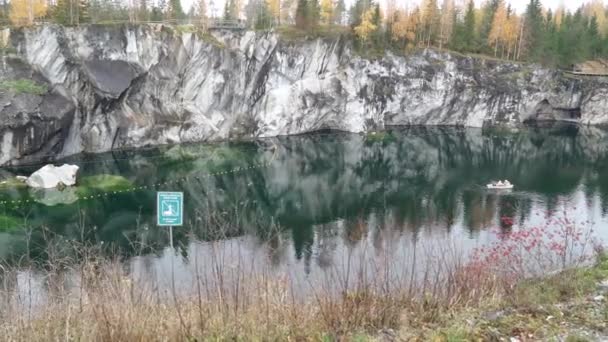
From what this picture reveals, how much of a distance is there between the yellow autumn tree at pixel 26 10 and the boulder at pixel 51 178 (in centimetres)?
1956

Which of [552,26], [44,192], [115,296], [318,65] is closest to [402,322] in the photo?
[115,296]

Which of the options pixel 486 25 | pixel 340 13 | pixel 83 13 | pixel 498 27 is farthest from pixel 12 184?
pixel 486 25

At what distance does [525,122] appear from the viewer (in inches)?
2950

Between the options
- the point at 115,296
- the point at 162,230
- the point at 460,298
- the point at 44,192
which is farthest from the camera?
the point at 44,192

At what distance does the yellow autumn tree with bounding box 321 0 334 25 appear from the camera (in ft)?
232

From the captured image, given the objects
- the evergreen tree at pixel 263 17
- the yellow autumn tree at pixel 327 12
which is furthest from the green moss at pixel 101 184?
the yellow autumn tree at pixel 327 12

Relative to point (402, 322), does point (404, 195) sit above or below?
below

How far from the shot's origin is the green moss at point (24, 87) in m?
39.8

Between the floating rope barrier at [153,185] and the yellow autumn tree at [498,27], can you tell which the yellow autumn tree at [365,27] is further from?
the floating rope barrier at [153,185]

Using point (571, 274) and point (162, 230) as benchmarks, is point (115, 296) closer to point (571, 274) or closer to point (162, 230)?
point (571, 274)

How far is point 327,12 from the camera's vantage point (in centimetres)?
7162

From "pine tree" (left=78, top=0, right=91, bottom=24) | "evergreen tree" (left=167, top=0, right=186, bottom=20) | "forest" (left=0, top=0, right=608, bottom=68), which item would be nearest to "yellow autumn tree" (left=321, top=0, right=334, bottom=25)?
"forest" (left=0, top=0, right=608, bottom=68)

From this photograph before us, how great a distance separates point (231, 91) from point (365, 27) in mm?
19706

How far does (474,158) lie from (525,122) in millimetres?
29935
